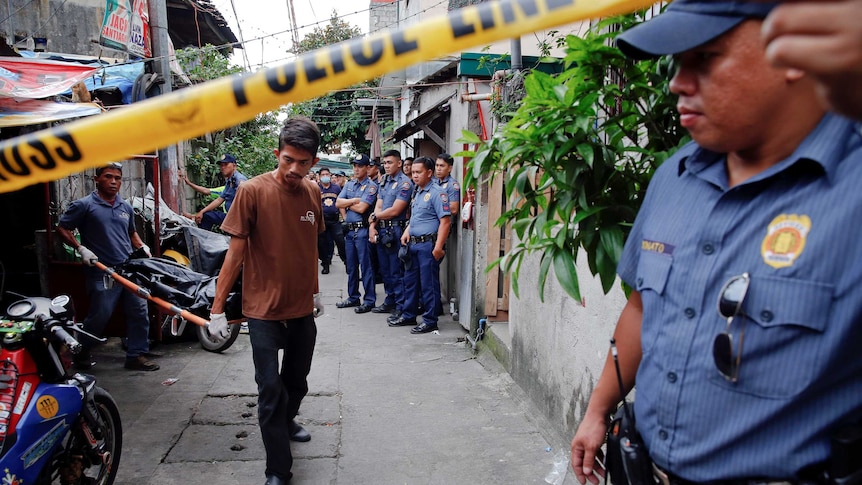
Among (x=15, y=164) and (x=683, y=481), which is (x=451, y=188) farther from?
(x=15, y=164)

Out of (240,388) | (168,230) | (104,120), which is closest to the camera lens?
(104,120)

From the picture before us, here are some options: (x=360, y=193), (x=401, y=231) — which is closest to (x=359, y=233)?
(x=360, y=193)

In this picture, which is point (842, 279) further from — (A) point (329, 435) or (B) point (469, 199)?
(B) point (469, 199)

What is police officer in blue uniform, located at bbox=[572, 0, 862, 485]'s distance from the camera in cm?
120

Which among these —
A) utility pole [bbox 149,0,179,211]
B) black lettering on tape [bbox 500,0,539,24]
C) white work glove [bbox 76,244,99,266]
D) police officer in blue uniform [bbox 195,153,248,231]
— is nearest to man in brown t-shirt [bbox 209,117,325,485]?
white work glove [bbox 76,244,99,266]

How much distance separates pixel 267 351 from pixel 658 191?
8.49 feet

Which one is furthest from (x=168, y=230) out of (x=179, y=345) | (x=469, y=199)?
(x=469, y=199)

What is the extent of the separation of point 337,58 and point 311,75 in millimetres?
51

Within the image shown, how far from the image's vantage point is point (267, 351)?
3527 mm

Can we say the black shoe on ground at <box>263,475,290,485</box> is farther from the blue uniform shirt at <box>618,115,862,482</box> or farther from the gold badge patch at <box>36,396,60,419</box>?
the blue uniform shirt at <box>618,115,862,482</box>

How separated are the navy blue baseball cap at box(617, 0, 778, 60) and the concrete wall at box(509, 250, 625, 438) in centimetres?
212

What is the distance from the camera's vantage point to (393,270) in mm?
8445

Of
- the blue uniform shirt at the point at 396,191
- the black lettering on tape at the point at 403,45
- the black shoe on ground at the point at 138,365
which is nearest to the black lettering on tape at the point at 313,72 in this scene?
the black lettering on tape at the point at 403,45

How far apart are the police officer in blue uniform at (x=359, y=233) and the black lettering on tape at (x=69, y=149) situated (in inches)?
305
